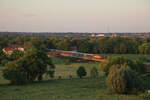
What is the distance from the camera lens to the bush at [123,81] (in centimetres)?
1603

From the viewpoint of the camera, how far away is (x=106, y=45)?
7731 cm

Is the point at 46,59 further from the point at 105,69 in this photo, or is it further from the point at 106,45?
the point at 106,45

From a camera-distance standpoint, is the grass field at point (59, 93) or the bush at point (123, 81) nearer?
the grass field at point (59, 93)

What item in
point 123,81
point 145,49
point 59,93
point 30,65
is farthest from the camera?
point 145,49

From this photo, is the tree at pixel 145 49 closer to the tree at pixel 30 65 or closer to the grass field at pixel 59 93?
the grass field at pixel 59 93

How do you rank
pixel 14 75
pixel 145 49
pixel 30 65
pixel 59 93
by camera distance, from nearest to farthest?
pixel 59 93 → pixel 14 75 → pixel 30 65 → pixel 145 49

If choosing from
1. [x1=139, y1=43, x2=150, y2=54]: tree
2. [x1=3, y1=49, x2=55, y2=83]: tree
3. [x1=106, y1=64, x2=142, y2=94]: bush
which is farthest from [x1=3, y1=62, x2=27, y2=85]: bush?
[x1=139, y1=43, x2=150, y2=54]: tree

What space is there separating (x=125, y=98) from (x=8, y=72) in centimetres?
1251

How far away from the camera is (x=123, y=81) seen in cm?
1603

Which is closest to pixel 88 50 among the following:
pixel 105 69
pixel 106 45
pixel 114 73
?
pixel 106 45

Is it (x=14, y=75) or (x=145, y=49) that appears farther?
(x=145, y=49)

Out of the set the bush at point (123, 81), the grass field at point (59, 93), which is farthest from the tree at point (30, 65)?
the bush at point (123, 81)

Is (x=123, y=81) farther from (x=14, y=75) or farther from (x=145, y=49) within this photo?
(x=145, y=49)

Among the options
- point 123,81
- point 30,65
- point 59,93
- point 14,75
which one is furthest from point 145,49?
point 59,93
